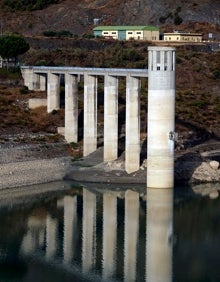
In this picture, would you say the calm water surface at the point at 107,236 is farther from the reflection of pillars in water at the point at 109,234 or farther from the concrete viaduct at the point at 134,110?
the concrete viaduct at the point at 134,110

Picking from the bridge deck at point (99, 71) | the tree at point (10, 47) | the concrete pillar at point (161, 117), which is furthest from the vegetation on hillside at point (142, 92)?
the concrete pillar at point (161, 117)

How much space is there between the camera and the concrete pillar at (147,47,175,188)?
49.0 meters

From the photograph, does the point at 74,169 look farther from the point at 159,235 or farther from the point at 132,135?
the point at 159,235

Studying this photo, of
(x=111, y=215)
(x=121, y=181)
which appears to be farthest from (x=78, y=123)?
(x=111, y=215)

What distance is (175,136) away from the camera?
49.1 m

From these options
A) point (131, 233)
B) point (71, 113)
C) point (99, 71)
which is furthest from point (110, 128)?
point (131, 233)

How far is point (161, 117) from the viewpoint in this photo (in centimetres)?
4897

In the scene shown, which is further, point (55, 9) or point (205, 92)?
point (55, 9)

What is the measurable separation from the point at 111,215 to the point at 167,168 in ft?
Result: 18.3

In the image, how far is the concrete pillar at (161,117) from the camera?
49.0 meters

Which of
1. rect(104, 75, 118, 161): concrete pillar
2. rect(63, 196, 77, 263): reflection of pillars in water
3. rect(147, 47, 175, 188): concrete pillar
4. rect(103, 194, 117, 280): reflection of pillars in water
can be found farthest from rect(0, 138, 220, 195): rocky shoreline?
rect(63, 196, 77, 263): reflection of pillars in water

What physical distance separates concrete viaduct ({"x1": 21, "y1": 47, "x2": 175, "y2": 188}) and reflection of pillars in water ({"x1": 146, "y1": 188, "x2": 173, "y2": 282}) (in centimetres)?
173

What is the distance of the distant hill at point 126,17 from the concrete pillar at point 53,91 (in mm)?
41896

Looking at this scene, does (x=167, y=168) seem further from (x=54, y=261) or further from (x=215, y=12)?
(x=215, y=12)
